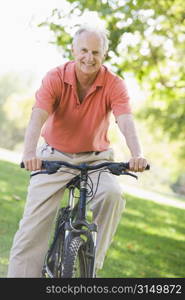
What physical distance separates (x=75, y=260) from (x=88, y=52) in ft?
4.81

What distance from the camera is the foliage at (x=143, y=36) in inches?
351

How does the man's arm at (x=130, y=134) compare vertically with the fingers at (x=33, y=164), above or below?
above

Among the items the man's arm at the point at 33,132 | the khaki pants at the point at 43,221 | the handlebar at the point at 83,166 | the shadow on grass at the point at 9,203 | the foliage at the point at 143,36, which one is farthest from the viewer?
the foliage at the point at 143,36

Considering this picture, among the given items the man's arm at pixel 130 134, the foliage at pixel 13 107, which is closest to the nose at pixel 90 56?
the man's arm at pixel 130 134

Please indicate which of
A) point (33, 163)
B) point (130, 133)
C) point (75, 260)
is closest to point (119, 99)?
point (130, 133)

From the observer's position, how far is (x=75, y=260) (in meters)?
3.77

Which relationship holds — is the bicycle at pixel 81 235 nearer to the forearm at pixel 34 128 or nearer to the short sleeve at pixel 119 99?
the forearm at pixel 34 128

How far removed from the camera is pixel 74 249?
378 centimetres

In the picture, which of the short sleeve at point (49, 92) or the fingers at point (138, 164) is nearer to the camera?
the fingers at point (138, 164)

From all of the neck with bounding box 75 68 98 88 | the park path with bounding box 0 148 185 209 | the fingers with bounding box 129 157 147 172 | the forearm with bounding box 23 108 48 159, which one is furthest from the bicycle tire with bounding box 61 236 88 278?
the park path with bounding box 0 148 185 209

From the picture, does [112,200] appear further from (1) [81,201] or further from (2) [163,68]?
(2) [163,68]

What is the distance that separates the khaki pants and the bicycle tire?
1.57ft

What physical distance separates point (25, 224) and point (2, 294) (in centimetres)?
56

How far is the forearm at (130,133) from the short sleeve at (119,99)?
45 millimetres
